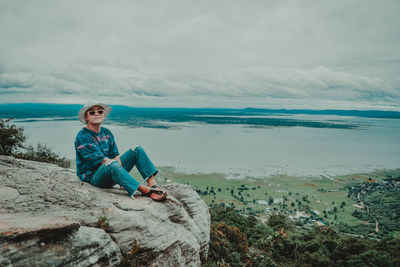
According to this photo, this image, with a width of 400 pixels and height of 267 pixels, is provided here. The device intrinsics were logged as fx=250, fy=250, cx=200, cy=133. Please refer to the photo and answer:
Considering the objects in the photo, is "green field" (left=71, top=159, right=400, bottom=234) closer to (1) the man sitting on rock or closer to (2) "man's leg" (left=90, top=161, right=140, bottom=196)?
(1) the man sitting on rock

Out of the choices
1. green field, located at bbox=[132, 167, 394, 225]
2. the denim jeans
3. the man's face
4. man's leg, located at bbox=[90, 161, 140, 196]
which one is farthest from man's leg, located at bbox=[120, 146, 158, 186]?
green field, located at bbox=[132, 167, 394, 225]

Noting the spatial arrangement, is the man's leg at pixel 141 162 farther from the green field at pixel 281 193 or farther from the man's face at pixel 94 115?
the green field at pixel 281 193

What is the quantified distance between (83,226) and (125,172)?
1.75 m

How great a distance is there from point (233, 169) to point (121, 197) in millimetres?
84251

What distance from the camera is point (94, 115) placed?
248 inches

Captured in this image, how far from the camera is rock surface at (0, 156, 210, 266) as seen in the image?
140 inches

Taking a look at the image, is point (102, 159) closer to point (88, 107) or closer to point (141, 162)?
point (141, 162)

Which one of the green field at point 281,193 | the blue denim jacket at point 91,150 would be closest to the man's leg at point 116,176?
the blue denim jacket at point 91,150

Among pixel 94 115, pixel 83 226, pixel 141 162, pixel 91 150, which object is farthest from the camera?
pixel 141 162

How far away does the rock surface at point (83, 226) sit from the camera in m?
3.55

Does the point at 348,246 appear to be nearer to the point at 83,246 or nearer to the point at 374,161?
the point at 83,246

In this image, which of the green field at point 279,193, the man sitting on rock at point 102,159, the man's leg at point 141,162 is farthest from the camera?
the green field at point 279,193

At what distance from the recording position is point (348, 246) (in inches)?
764

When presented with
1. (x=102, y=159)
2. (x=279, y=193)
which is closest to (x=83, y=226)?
(x=102, y=159)
